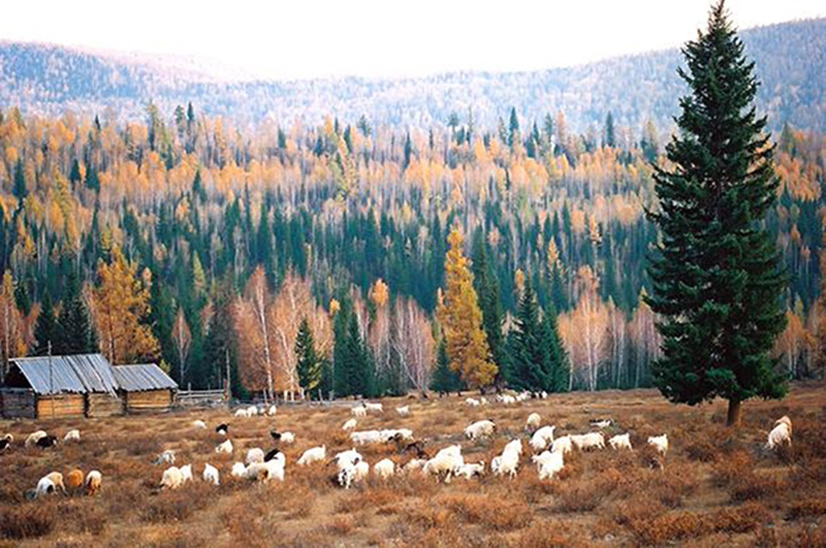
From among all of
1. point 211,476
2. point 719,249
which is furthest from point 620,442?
point 211,476

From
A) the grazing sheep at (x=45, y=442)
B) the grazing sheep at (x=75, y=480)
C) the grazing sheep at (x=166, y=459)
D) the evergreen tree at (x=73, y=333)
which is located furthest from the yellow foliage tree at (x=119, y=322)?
the grazing sheep at (x=75, y=480)

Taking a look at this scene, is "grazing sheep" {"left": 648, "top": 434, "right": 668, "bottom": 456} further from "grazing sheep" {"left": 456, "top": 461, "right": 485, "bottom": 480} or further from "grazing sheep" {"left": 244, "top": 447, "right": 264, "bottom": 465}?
"grazing sheep" {"left": 244, "top": 447, "right": 264, "bottom": 465}

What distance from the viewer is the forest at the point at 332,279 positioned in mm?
71500

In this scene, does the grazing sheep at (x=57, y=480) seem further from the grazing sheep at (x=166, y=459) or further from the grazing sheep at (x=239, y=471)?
the grazing sheep at (x=166, y=459)

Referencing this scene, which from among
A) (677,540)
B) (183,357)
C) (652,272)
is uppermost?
(652,272)

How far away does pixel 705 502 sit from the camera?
18.2m

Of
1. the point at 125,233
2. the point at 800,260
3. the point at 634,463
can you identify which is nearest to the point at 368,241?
the point at 125,233

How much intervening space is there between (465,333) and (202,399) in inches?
812

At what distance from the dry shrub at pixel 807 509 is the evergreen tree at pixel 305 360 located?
5492 cm

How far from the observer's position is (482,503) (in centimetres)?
1862

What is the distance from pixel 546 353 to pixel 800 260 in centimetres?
10456

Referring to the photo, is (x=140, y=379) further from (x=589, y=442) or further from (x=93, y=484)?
(x=589, y=442)

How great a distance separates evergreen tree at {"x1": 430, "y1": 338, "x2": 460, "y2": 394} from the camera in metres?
76.7

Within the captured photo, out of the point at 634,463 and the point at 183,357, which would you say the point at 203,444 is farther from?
the point at 183,357
